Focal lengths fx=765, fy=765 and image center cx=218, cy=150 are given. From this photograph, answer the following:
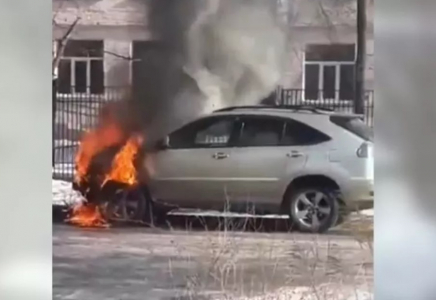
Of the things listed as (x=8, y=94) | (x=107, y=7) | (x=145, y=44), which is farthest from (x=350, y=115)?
(x=8, y=94)

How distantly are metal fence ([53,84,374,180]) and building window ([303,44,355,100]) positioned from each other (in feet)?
0.05

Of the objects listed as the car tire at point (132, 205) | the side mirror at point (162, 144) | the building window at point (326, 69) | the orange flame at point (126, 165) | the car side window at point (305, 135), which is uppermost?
the building window at point (326, 69)

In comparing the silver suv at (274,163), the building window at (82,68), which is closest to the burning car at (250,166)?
the silver suv at (274,163)

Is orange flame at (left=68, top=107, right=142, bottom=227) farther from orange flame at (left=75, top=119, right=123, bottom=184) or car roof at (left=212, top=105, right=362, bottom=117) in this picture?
car roof at (left=212, top=105, right=362, bottom=117)

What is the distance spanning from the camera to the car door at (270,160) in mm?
2092

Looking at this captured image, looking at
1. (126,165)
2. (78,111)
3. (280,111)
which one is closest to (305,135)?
(280,111)

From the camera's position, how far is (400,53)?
2.08 metres

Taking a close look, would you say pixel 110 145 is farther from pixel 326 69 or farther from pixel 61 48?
pixel 326 69

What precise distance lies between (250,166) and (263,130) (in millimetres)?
105

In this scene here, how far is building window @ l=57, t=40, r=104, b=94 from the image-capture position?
6.91 feet

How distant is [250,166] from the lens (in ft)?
6.89

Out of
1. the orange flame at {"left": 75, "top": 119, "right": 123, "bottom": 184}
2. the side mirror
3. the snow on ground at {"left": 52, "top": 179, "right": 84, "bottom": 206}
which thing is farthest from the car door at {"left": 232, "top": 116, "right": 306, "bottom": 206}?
the snow on ground at {"left": 52, "top": 179, "right": 84, "bottom": 206}

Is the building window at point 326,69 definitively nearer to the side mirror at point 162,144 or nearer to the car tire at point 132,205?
the side mirror at point 162,144

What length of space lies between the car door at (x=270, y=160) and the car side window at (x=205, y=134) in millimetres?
49
